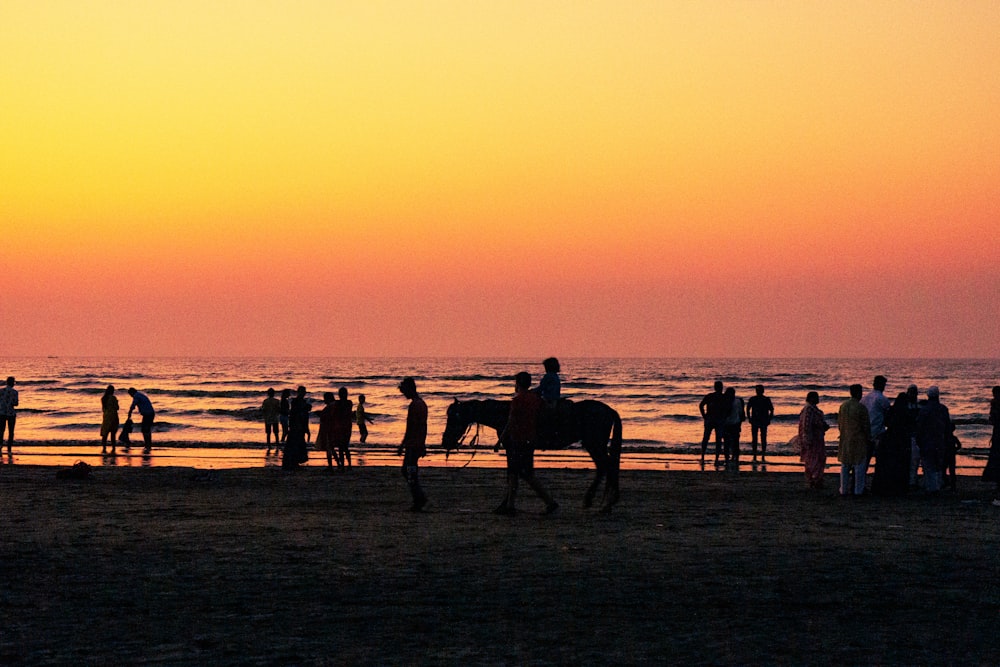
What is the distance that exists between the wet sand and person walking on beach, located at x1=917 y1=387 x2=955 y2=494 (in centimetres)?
166

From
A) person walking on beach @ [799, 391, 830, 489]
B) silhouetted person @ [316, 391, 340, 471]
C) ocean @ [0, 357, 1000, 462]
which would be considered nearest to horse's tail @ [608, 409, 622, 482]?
person walking on beach @ [799, 391, 830, 489]

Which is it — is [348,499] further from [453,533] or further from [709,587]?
[709,587]

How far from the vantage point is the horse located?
16562 millimetres

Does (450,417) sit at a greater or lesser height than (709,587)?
greater

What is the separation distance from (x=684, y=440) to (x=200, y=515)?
1145 inches

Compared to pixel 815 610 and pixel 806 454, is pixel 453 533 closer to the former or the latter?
pixel 815 610

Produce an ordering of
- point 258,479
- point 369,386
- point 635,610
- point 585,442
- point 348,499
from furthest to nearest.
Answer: point 369,386
point 258,479
point 348,499
point 585,442
point 635,610

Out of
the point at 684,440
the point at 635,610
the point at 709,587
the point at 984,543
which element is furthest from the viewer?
the point at 684,440

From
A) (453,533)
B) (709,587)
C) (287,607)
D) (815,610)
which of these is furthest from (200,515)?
(815,610)

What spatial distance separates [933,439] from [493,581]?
11895 millimetres

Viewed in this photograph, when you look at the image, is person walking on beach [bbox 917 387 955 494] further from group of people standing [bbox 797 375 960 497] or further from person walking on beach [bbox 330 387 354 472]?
person walking on beach [bbox 330 387 354 472]

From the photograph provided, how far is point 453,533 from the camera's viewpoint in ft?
45.1

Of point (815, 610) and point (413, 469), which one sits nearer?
point (815, 610)

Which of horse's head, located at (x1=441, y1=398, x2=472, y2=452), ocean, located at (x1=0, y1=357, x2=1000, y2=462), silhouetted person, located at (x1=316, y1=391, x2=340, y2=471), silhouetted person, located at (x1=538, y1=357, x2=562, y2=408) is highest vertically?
silhouetted person, located at (x1=538, y1=357, x2=562, y2=408)
